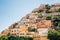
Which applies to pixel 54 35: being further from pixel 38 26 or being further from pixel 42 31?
pixel 38 26

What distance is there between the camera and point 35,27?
60906 mm

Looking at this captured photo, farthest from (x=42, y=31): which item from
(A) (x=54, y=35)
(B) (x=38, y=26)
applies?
(A) (x=54, y=35)

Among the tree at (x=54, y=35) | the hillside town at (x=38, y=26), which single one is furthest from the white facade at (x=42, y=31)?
the tree at (x=54, y=35)

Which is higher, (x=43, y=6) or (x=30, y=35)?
(x=43, y=6)

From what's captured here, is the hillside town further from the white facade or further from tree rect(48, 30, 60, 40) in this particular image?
tree rect(48, 30, 60, 40)

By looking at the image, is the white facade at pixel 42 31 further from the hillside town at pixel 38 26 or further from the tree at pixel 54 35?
the tree at pixel 54 35

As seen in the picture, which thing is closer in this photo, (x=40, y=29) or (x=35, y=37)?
(x=35, y=37)

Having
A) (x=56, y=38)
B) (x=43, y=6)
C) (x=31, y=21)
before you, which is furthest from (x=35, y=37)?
(x=43, y=6)

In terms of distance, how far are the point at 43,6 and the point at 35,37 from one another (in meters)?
33.3

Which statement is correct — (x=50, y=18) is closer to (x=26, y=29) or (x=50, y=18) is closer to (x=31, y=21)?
(x=31, y=21)

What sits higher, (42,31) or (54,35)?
(42,31)

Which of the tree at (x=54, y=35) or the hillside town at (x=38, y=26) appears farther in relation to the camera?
the hillside town at (x=38, y=26)

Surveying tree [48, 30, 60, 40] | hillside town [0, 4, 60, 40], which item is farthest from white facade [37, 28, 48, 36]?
tree [48, 30, 60, 40]

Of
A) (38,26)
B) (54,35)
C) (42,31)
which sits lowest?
(54,35)
